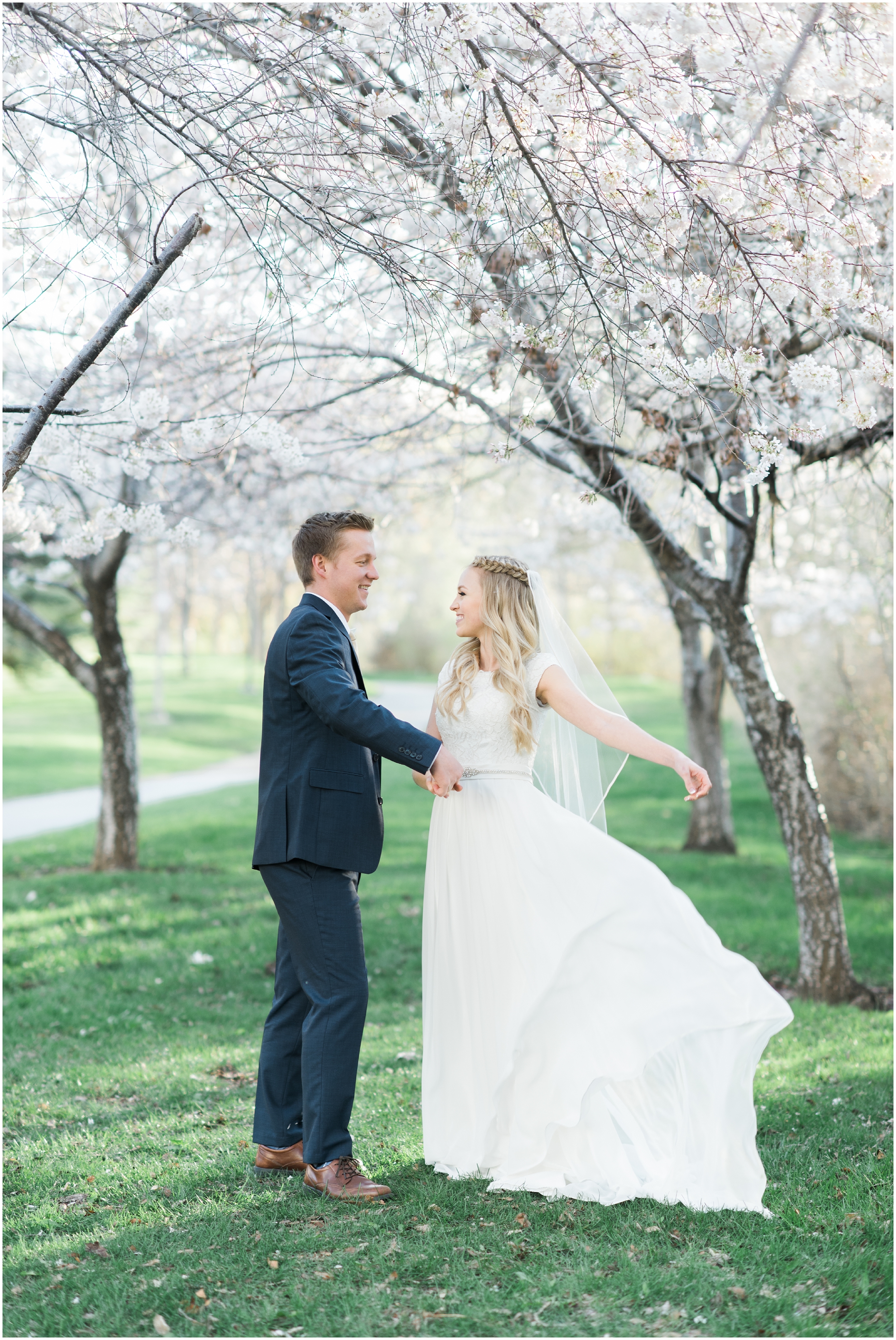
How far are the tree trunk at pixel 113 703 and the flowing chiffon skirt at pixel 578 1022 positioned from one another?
6589 mm

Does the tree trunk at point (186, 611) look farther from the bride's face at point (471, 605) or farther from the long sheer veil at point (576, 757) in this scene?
the bride's face at point (471, 605)

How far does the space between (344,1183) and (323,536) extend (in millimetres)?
2236

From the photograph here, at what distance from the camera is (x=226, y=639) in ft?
198

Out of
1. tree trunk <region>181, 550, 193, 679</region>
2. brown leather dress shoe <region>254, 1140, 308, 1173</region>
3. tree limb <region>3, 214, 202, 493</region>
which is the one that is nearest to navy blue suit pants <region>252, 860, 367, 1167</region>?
brown leather dress shoe <region>254, 1140, 308, 1173</region>

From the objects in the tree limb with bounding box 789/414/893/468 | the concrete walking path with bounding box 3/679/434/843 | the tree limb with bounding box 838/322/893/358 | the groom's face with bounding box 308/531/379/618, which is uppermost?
the tree limb with bounding box 838/322/893/358

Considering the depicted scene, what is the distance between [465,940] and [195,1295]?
140cm

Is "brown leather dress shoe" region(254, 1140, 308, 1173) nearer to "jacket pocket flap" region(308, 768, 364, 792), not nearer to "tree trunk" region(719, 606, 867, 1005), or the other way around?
"jacket pocket flap" region(308, 768, 364, 792)

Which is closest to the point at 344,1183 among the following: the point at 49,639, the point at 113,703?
the point at 113,703

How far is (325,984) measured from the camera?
3941 millimetres

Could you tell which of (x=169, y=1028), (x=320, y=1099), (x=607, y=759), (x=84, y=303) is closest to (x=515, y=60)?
(x=84, y=303)

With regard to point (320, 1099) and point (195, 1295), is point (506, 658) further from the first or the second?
point (195, 1295)

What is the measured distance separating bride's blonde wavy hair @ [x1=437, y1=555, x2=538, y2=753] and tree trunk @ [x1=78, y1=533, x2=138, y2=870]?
6338 millimetres

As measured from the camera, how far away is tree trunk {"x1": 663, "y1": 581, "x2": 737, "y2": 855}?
1180 cm

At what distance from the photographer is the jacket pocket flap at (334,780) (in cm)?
396
